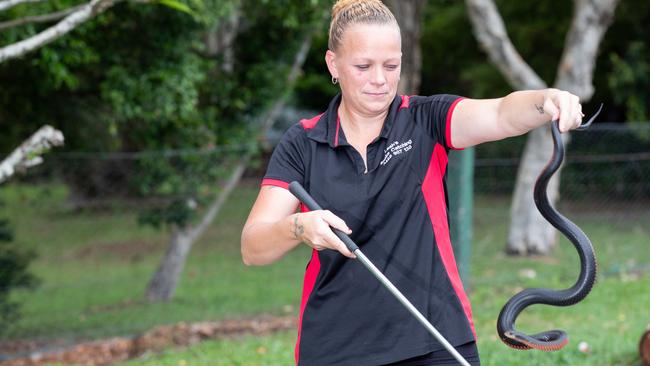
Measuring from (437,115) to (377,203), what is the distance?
0.34m

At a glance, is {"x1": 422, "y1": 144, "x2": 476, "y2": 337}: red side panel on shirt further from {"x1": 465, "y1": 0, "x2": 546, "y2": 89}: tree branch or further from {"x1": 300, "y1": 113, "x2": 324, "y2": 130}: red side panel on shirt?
{"x1": 465, "y1": 0, "x2": 546, "y2": 89}: tree branch

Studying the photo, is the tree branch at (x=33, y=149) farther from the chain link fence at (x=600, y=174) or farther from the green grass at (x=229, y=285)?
the chain link fence at (x=600, y=174)

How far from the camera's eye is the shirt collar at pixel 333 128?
8.87 ft

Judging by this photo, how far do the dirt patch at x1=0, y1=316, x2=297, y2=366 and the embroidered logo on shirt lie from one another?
17.8 feet

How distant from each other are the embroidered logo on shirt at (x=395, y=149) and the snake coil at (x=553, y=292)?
404 millimetres

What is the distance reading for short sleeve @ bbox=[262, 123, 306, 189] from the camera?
2689mm

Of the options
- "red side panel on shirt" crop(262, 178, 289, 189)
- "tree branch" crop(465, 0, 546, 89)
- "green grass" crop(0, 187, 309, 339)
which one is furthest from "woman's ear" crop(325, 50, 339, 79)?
"tree branch" crop(465, 0, 546, 89)

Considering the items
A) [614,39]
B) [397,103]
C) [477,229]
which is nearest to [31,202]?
[397,103]

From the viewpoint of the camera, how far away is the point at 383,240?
8.63 feet

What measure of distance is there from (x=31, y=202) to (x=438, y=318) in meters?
5.89

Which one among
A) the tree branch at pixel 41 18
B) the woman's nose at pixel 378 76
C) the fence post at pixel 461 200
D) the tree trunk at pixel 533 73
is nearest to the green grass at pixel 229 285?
the tree trunk at pixel 533 73

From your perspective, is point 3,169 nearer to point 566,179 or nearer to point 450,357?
point 450,357

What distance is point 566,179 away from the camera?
1348 centimetres

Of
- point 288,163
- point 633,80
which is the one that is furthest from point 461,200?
point 633,80
